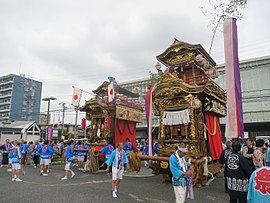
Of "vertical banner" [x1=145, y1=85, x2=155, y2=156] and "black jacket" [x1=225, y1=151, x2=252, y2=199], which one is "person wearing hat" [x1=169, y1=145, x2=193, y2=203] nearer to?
"black jacket" [x1=225, y1=151, x2=252, y2=199]

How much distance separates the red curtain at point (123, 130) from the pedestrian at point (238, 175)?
409 inches

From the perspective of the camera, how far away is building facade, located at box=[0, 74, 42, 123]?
6501 cm

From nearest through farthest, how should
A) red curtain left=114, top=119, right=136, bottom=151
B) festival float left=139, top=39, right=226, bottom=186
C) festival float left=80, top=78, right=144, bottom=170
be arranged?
1. festival float left=139, top=39, right=226, bottom=186
2. festival float left=80, top=78, right=144, bottom=170
3. red curtain left=114, top=119, right=136, bottom=151

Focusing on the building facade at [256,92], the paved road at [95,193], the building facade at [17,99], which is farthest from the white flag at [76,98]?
the building facade at [17,99]

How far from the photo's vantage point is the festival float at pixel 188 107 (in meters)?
8.95

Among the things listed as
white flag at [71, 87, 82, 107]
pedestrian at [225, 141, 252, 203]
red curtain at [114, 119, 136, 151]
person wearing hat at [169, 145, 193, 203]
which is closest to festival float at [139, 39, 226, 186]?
person wearing hat at [169, 145, 193, 203]

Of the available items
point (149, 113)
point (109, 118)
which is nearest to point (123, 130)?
point (109, 118)

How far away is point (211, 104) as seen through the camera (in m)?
9.29

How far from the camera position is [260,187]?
307 cm

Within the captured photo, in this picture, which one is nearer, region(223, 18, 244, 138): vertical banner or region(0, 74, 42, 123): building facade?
region(223, 18, 244, 138): vertical banner

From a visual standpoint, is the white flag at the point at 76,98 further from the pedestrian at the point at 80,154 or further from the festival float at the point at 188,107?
the festival float at the point at 188,107

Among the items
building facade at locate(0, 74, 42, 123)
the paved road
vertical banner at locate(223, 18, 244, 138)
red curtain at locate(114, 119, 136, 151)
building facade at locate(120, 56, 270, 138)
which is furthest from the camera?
building facade at locate(0, 74, 42, 123)

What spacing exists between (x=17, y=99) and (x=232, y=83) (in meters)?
72.6

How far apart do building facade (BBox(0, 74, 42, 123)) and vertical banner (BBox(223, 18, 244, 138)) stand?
6556cm
